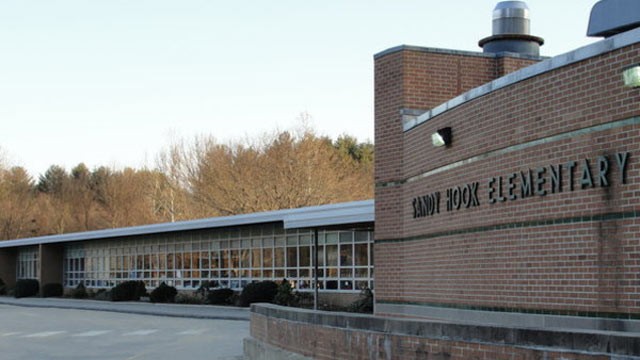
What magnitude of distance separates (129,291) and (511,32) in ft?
101

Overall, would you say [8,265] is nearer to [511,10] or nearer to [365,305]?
[365,305]

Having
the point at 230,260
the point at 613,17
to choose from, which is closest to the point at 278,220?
the point at 230,260

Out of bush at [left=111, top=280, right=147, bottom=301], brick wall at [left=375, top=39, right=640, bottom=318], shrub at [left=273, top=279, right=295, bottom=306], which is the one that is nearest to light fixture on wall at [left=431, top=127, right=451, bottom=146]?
brick wall at [left=375, top=39, right=640, bottom=318]

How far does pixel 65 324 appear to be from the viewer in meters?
29.8

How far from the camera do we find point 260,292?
115 ft

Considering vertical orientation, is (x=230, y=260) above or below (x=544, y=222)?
below

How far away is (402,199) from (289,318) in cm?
445

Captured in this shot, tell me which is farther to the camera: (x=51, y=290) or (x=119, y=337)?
(x=51, y=290)

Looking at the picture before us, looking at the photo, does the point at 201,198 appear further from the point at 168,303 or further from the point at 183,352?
the point at 183,352

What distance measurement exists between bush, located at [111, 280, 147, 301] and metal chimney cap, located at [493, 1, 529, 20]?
30053 mm

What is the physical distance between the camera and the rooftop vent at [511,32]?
18.9 metres

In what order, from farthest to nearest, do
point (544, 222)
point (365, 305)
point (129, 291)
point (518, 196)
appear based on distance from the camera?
point (129, 291) → point (365, 305) → point (518, 196) → point (544, 222)

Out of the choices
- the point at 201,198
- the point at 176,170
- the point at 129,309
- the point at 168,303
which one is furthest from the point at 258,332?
the point at 176,170

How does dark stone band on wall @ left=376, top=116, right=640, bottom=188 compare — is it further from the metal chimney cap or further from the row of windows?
the row of windows
